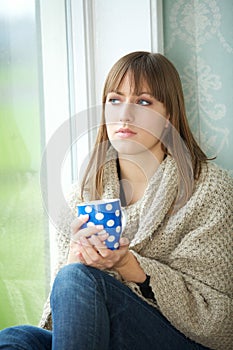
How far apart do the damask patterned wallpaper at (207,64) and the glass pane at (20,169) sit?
48 cm

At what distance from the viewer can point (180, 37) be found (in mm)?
1948

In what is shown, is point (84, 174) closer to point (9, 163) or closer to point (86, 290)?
point (9, 163)

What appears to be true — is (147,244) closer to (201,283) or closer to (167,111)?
(201,283)

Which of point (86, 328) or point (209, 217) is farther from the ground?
point (209, 217)

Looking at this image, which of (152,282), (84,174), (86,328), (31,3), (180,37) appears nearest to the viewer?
(86,328)

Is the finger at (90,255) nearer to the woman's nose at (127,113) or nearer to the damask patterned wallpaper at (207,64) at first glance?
the woman's nose at (127,113)

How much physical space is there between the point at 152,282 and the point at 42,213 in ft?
1.79

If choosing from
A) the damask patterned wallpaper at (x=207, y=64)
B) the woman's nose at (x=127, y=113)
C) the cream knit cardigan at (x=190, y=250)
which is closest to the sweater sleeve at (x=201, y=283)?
the cream knit cardigan at (x=190, y=250)

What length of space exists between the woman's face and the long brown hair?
0.7 inches

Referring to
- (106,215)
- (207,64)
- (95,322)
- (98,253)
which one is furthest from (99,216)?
(207,64)

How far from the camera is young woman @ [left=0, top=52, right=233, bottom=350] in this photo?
1.32m

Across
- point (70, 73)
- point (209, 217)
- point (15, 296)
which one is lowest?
point (15, 296)

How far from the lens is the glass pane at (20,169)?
1655 millimetres

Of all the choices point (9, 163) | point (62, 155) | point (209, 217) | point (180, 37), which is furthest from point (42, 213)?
point (180, 37)
